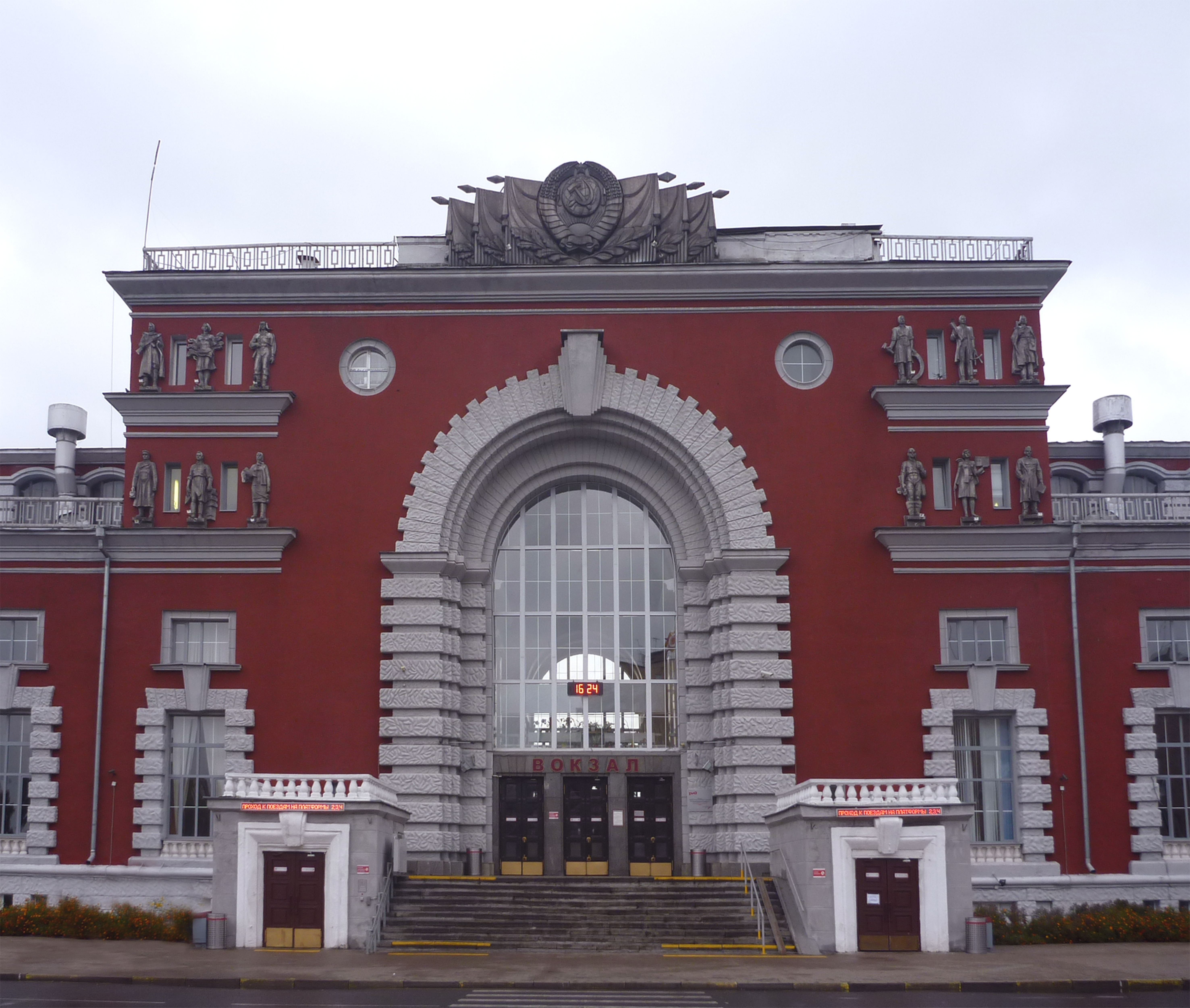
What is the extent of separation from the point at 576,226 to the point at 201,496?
40.0 feet

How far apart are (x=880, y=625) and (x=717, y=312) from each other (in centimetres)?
924

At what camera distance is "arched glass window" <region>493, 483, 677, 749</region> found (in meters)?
34.8

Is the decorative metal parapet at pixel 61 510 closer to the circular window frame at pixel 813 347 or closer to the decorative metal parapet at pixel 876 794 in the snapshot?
the circular window frame at pixel 813 347

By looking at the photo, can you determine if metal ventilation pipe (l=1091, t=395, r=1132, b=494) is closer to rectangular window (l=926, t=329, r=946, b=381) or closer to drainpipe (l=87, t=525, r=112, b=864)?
rectangular window (l=926, t=329, r=946, b=381)

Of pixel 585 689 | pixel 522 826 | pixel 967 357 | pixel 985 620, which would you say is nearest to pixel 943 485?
pixel 967 357

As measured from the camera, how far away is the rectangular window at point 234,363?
34781 millimetres

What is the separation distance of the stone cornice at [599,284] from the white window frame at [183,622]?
27.3ft

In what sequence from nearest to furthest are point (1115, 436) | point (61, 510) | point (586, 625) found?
point (586, 625)
point (61, 510)
point (1115, 436)

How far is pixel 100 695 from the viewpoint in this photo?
1308 inches

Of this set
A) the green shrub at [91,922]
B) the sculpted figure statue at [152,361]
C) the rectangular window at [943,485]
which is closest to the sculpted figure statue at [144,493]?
the sculpted figure statue at [152,361]

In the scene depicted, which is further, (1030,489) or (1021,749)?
(1030,489)

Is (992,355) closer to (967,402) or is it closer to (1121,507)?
(967,402)

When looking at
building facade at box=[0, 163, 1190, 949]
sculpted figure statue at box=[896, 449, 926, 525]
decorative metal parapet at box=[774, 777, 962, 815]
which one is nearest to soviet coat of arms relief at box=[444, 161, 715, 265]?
building facade at box=[0, 163, 1190, 949]

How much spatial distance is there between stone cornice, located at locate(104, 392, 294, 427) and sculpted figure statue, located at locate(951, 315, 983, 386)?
17.6 metres
